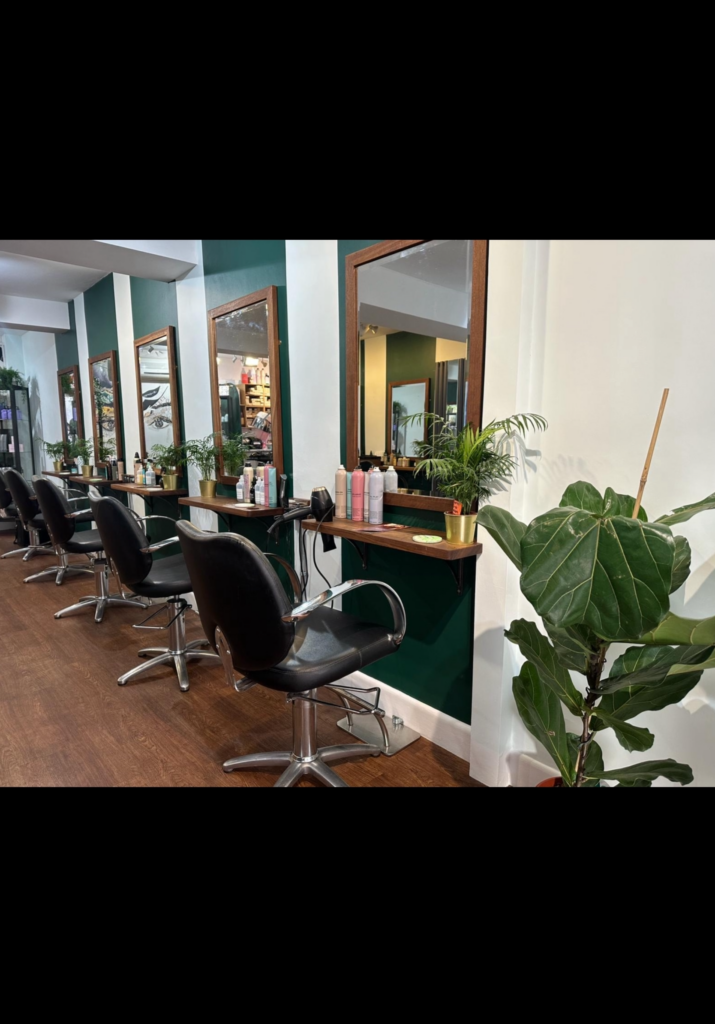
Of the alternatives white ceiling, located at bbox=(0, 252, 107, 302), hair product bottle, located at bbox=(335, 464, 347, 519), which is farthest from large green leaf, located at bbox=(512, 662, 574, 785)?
white ceiling, located at bbox=(0, 252, 107, 302)

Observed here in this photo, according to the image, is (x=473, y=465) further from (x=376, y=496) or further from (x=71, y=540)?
(x=71, y=540)

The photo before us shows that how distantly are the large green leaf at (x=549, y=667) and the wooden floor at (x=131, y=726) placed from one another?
89 centimetres

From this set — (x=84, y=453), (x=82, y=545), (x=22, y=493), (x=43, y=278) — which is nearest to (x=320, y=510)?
(x=82, y=545)

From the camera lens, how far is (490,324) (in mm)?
1810

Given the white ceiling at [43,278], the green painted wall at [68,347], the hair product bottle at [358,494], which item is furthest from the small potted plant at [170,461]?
the green painted wall at [68,347]

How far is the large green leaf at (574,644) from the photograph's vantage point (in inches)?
48.8

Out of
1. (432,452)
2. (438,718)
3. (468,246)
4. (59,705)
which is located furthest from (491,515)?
(59,705)

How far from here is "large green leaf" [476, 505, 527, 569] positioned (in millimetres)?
1239

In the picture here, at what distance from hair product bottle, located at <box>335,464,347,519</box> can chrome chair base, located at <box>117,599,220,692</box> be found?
45.9 inches
